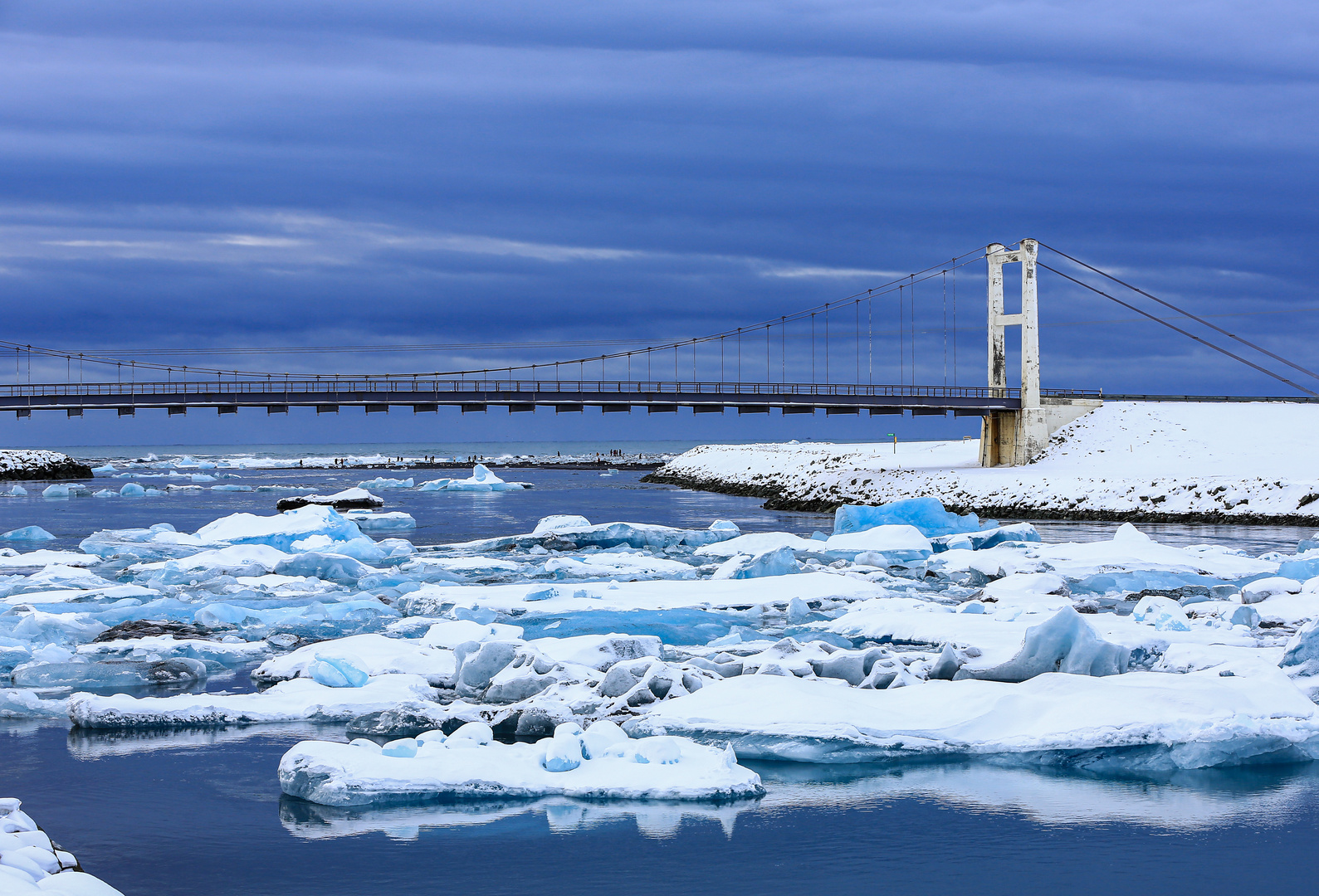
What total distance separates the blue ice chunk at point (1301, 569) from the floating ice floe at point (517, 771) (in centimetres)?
1383

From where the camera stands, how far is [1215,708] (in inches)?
379

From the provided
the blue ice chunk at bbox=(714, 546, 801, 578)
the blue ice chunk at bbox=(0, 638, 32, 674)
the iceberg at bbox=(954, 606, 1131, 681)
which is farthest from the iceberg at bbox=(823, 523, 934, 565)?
the blue ice chunk at bbox=(0, 638, 32, 674)

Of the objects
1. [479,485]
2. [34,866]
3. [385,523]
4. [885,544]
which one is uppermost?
[34,866]

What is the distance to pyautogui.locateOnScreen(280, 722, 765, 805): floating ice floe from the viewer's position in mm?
8266

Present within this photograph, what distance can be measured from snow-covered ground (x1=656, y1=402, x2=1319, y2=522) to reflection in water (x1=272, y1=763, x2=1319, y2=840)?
29908mm

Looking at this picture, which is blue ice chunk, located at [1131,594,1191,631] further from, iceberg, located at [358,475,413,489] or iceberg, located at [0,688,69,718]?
iceberg, located at [358,475,413,489]

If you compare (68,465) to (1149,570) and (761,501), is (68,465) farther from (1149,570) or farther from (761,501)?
(1149,570)

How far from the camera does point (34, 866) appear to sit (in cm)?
596

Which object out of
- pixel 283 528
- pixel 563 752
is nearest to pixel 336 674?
pixel 563 752

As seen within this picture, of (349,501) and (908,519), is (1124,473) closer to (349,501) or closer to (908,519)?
(908,519)

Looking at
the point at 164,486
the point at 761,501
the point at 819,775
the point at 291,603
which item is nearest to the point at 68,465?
the point at 164,486

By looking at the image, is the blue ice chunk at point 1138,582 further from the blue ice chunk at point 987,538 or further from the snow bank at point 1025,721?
the snow bank at point 1025,721

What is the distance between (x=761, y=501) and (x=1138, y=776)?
44433mm

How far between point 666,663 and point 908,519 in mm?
19553
